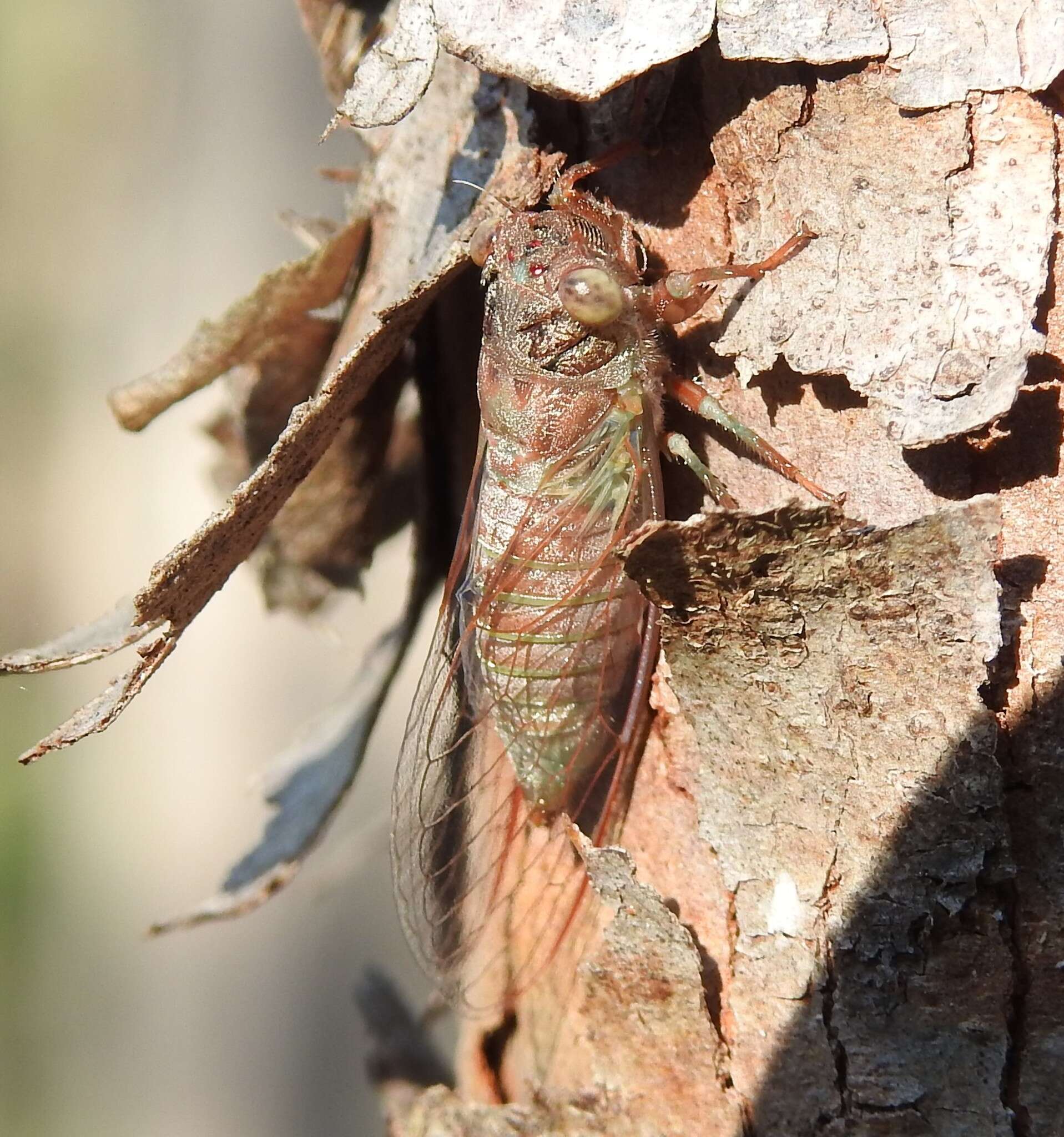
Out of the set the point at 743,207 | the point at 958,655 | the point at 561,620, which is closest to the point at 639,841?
the point at 561,620

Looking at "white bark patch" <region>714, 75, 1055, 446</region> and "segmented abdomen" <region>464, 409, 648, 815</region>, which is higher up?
"white bark patch" <region>714, 75, 1055, 446</region>

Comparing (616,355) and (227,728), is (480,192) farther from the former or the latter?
(227,728)

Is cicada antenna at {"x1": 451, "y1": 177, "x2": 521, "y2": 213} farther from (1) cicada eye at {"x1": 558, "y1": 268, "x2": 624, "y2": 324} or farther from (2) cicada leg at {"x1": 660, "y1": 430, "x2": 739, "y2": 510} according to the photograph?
(2) cicada leg at {"x1": 660, "y1": 430, "x2": 739, "y2": 510}

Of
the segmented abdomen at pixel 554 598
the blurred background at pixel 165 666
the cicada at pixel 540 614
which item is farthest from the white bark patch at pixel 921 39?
the blurred background at pixel 165 666

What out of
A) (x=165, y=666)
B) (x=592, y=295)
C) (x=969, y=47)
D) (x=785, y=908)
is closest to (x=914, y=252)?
(x=969, y=47)

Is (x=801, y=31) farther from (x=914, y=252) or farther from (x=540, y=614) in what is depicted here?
(x=540, y=614)

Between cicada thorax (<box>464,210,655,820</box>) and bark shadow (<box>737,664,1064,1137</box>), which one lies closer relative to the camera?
bark shadow (<box>737,664,1064,1137</box>)

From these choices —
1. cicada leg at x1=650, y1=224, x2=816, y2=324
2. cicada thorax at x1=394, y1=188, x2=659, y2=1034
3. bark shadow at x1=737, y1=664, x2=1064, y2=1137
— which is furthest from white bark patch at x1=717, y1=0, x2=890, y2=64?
bark shadow at x1=737, y1=664, x2=1064, y2=1137
